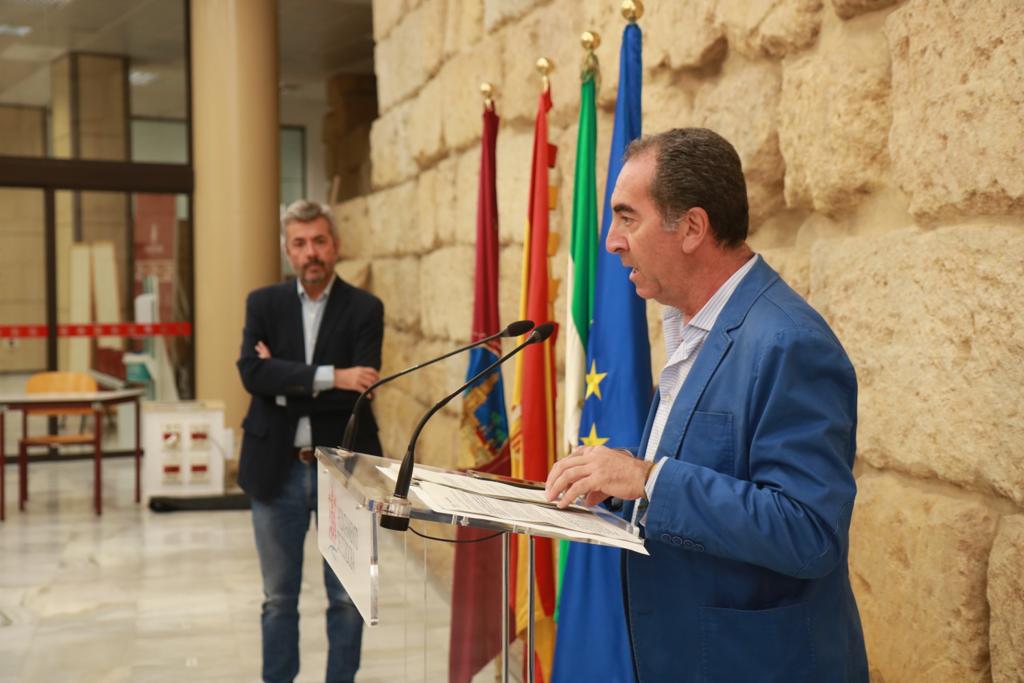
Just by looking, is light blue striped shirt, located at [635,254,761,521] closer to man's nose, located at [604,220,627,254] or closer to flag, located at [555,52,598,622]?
man's nose, located at [604,220,627,254]

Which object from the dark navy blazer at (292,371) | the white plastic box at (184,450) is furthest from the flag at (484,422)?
the white plastic box at (184,450)

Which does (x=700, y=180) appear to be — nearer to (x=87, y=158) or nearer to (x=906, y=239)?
(x=906, y=239)

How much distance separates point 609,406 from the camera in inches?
103

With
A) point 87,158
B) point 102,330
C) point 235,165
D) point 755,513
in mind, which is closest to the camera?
point 755,513

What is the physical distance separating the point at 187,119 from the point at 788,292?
9.03 meters

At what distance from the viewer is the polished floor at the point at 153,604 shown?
394cm

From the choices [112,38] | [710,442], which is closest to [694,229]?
[710,442]

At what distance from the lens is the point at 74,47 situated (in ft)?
31.3

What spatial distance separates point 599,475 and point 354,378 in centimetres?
193

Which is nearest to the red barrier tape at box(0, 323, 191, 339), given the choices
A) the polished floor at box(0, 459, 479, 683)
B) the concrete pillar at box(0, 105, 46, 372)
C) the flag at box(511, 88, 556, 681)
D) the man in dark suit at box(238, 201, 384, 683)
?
the concrete pillar at box(0, 105, 46, 372)

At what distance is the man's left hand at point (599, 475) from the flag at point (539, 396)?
157cm

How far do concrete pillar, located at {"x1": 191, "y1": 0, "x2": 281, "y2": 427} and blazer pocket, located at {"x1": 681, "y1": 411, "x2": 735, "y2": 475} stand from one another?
7.09 m

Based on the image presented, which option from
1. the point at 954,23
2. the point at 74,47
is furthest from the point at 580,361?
the point at 74,47

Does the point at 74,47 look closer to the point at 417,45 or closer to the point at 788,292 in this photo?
the point at 417,45
